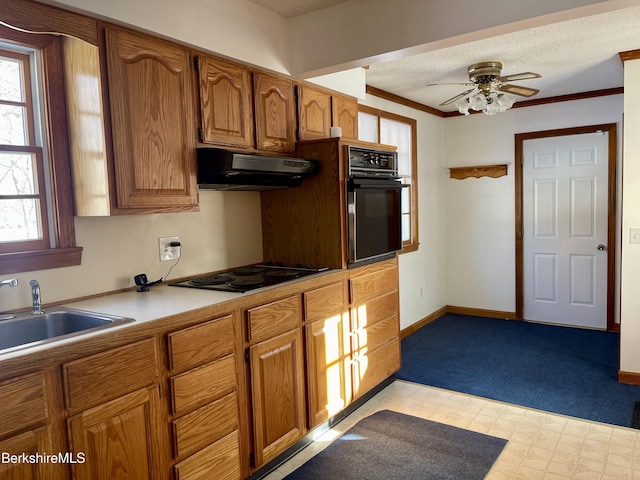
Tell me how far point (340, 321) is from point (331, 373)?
0.31m

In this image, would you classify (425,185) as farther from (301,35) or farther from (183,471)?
(183,471)

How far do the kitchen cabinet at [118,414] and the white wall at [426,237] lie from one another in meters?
3.10

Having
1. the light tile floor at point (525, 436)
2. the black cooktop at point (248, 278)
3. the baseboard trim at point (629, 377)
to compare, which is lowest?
the light tile floor at point (525, 436)

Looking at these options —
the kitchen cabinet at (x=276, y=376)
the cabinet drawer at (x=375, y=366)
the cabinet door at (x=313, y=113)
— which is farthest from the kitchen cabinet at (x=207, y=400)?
the cabinet door at (x=313, y=113)

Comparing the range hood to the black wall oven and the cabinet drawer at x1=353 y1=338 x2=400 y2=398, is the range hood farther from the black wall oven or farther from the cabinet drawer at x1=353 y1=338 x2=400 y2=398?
the cabinet drawer at x1=353 y1=338 x2=400 y2=398

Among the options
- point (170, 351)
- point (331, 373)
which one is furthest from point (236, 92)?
point (331, 373)

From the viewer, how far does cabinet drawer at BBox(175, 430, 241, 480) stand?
1886 mm

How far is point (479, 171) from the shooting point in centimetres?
Answer: 517

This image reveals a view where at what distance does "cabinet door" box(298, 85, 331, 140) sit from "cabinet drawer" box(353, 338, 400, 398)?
4.85 ft

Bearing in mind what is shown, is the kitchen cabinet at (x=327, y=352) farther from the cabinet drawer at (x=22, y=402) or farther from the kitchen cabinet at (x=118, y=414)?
the cabinet drawer at (x=22, y=402)

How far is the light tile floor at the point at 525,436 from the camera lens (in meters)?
2.33

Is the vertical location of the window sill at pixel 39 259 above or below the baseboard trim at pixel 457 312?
above

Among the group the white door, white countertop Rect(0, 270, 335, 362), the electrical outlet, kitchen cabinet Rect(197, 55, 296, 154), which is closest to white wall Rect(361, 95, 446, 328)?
the white door

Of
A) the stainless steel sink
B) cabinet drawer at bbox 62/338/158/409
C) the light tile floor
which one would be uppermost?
the stainless steel sink
